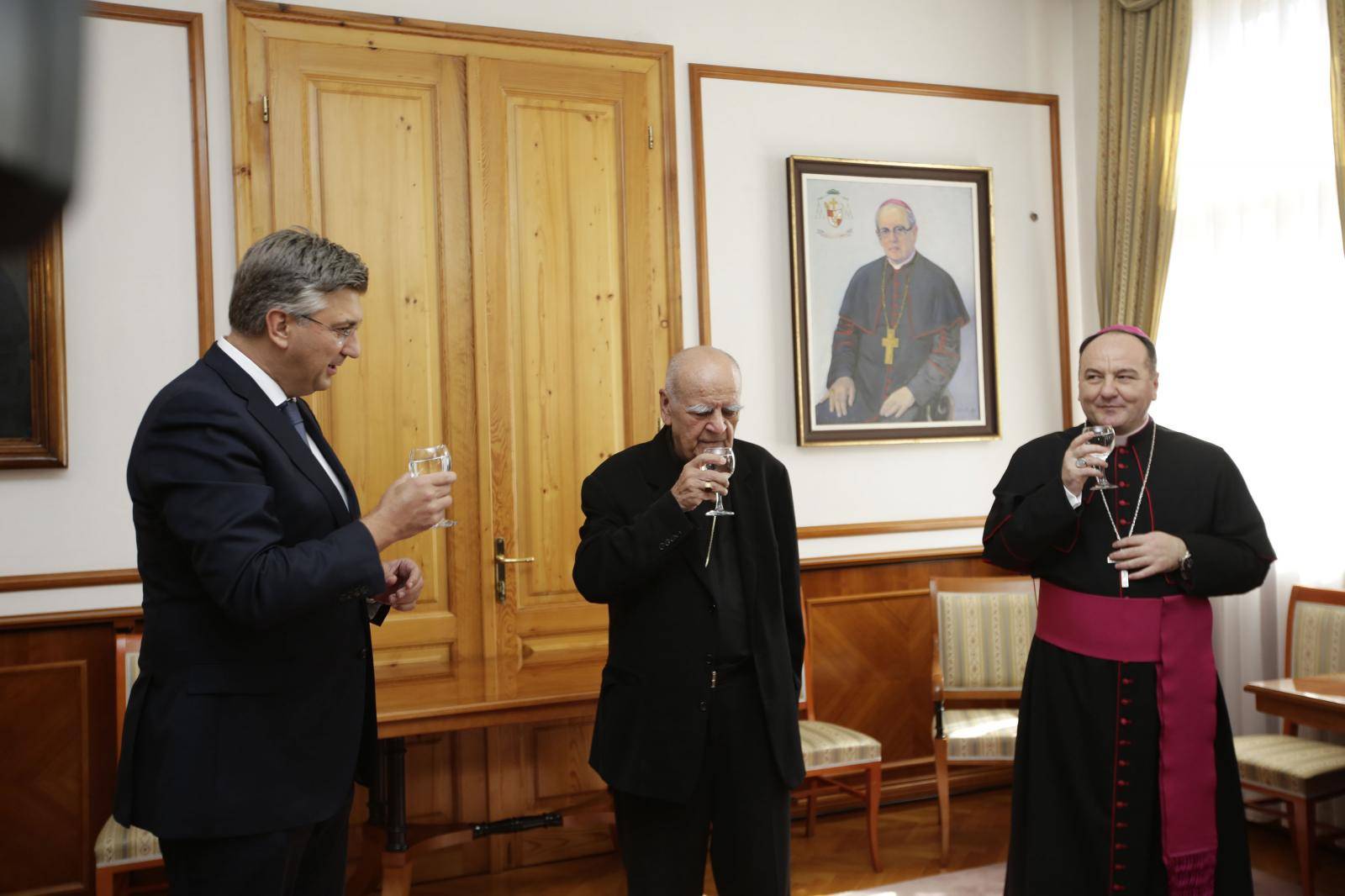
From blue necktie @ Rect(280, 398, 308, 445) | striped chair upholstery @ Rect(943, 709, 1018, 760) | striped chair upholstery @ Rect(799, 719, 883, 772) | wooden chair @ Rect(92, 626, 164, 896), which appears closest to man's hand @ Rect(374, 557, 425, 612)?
blue necktie @ Rect(280, 398, 308, 445)

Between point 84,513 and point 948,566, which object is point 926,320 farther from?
point 84,513

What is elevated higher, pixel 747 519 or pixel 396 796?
pixel 747 519

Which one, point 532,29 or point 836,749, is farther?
point 532,29

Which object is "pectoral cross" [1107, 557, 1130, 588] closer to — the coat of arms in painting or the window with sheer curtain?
the window with sheer curtain

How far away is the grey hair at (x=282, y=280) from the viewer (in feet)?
6.04

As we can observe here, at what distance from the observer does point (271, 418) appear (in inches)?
71.8

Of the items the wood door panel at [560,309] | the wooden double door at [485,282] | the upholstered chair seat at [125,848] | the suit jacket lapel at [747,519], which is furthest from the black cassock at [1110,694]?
the upholstered chair seat at [125,848]

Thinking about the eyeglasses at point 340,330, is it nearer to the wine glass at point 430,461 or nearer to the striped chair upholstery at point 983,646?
the wine glass at point 430,461

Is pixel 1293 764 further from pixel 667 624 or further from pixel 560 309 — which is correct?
pixel 560 309

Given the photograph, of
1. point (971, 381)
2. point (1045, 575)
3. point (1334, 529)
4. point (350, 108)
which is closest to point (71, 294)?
point (350, 108)

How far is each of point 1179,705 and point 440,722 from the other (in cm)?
204

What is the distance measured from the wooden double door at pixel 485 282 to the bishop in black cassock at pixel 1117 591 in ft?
5.41

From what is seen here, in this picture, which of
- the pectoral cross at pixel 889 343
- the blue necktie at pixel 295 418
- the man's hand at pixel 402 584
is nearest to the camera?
the blue necktie at pixel 295 418

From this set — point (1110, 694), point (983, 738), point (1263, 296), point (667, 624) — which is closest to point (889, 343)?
point (1263, 296)
